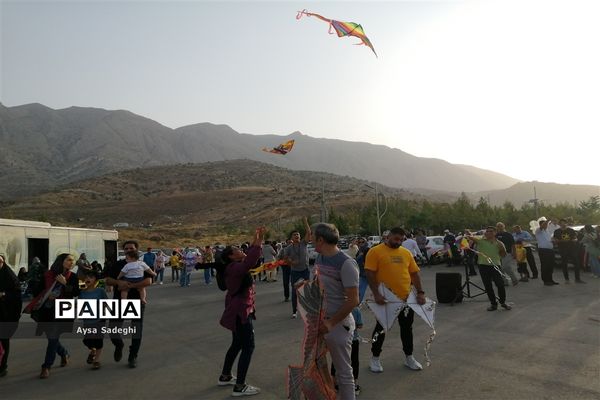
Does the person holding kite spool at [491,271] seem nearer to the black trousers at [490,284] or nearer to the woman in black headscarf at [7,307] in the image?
the black trousers at [490,284]

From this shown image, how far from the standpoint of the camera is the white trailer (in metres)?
17.2

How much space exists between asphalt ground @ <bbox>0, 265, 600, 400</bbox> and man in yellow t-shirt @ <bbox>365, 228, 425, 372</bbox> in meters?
0.32

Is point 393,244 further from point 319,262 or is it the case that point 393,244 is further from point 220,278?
point 220,278

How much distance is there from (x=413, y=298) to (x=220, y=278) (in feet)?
8.54

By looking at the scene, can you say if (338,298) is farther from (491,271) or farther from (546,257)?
(546,257)

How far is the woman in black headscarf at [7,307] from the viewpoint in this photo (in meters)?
6.95

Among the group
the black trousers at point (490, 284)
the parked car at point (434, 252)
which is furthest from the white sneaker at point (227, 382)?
the parked car at point (434, 252)

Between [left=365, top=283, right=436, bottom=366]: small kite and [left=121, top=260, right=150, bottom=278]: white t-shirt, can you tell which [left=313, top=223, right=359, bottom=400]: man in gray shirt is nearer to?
[left=365, top=283, right=436, bottom=366]: small kite

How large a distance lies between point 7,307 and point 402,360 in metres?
5.91

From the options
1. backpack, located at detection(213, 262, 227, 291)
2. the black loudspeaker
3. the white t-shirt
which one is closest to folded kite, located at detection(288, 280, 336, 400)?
backpack, located at detection(213, 262, 227, 291)

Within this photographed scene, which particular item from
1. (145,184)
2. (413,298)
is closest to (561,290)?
(413,298)

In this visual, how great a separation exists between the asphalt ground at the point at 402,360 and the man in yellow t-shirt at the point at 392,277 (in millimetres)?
319

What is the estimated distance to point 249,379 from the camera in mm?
6176

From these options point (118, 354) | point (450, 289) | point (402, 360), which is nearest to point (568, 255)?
point (450, 289)
